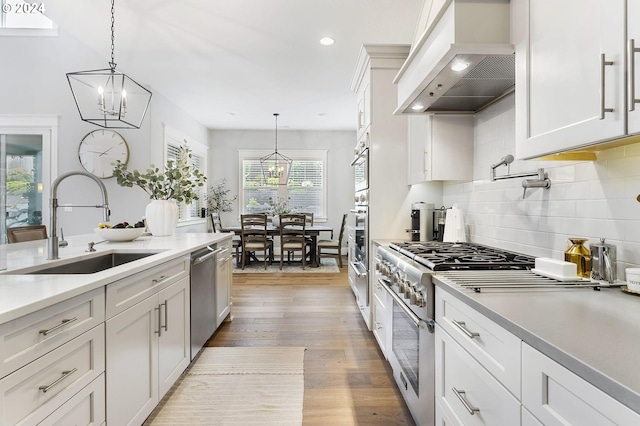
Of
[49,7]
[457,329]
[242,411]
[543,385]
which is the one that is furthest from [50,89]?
[543,385]

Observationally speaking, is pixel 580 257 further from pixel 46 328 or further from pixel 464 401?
pixel 46 328

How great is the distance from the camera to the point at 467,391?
117cm

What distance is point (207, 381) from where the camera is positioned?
2.29 m

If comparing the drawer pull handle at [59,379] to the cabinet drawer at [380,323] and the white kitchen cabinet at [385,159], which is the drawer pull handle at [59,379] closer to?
the cabinet drawer at [380,323]

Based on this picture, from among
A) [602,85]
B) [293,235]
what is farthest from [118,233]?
[293,235]

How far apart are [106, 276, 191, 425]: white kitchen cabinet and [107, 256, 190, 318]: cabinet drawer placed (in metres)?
0.03

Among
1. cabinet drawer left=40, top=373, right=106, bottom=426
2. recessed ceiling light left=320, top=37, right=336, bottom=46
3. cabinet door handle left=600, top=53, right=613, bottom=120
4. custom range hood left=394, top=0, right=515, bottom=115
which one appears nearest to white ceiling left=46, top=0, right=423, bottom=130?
recessed ceiling light left=320, top=37, right=336, bottom=46

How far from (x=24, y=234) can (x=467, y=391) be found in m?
3.84

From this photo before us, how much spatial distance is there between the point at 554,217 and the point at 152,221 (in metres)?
2.93

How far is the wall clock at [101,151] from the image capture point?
15.7 feet

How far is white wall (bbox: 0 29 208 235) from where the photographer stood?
15.3 ft

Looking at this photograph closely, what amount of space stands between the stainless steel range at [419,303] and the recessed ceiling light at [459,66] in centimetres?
91

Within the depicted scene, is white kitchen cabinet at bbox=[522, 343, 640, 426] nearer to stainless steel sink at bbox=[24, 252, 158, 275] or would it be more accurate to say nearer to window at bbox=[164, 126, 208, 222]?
stainless steel sink at bbox=[24, 252, 158, 275]

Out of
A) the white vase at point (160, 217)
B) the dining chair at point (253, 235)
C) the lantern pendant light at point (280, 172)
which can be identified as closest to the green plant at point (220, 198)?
the lantern pendant light at point (280, 172)
